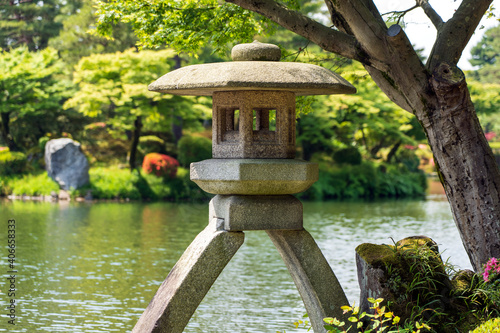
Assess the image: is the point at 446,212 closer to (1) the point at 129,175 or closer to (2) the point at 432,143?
(1) the point at 129,175

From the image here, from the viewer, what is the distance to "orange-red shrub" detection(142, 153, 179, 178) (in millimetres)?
23500

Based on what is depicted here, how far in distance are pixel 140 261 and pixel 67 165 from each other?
11.9 metres

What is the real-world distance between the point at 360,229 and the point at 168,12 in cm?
920

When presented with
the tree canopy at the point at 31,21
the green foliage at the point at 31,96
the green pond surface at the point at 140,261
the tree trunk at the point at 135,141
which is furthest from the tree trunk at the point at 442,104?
the tree canopy at the point at 31,21

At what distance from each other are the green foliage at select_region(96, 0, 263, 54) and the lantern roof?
9.40 ft

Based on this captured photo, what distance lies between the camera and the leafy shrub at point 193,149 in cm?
2466

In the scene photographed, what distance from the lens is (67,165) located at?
22.4 meters

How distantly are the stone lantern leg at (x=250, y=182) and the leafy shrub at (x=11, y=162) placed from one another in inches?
772

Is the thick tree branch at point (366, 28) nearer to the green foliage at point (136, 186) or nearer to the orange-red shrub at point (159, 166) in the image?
the green foliage at point (136, 186)

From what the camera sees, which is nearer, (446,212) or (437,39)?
(437,39)

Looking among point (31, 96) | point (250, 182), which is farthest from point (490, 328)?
point (31, 96)

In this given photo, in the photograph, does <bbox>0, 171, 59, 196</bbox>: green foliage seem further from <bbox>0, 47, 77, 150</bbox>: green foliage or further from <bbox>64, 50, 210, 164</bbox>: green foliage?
<bbox>64, 50, 210, 164</bbox>: green foliage

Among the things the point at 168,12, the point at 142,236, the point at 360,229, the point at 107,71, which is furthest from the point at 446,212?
the point at 168,12

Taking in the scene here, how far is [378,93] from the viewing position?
1031 inches
